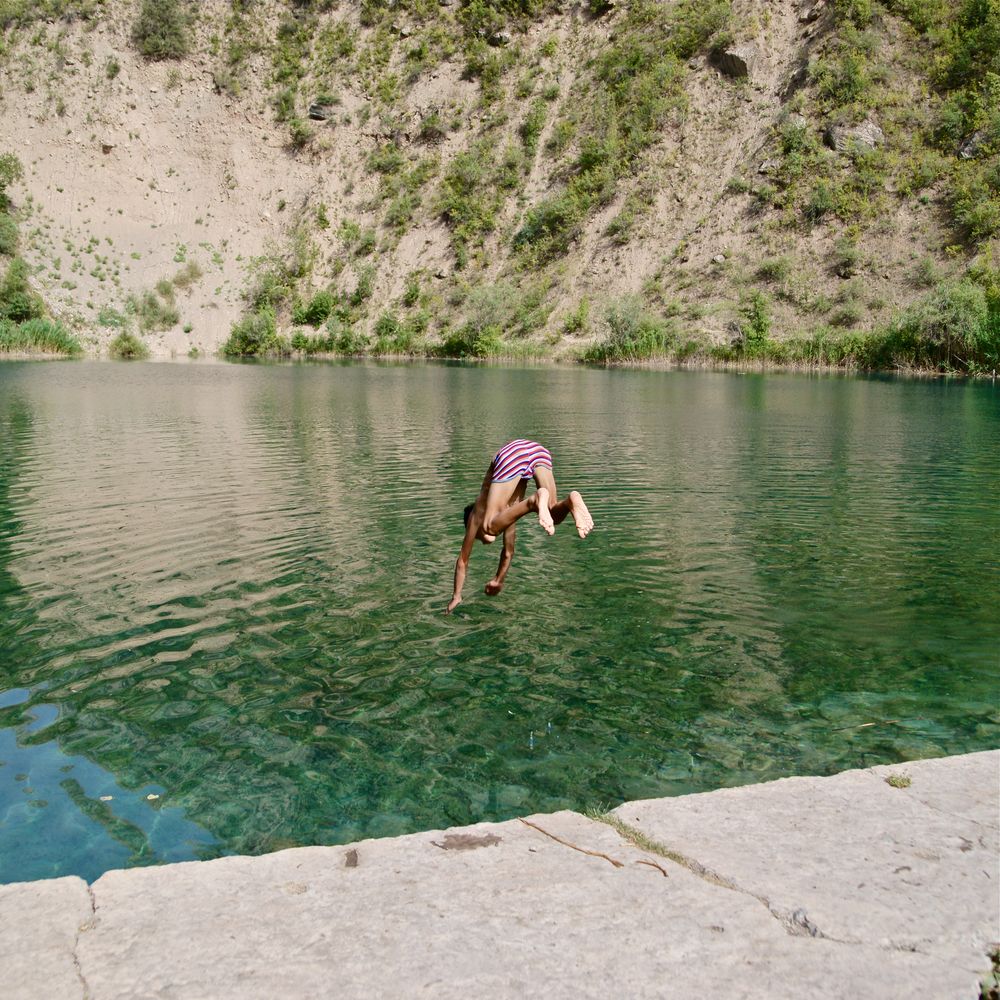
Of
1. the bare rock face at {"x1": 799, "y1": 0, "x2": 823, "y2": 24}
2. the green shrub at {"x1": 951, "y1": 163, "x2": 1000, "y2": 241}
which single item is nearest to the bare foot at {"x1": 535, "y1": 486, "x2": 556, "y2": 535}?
the green shrub at {"x1": 951, "y1": 163, "x2": 1000, "y2": 241}

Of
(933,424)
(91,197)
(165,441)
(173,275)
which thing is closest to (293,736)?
(165,441)

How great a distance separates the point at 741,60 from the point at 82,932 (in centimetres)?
7919

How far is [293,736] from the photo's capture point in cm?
701

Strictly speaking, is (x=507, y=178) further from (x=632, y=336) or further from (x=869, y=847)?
(x=869, y=847)

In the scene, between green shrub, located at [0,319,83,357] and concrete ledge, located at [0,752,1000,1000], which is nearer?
concrete ledge, located at [0,752,1000,1000]

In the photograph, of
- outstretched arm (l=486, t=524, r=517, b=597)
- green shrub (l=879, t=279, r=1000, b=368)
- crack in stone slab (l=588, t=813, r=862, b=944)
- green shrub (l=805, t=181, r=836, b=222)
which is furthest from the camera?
green shrub (l=805, t=181, r=836, b=222)

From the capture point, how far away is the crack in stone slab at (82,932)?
351 cm

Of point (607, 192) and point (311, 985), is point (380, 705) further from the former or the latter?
point (607, 192)

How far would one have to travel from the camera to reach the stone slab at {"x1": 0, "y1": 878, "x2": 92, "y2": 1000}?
3.51m

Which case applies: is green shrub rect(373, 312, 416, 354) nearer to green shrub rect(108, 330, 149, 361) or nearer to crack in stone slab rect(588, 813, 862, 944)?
green shrub rect(108, 330, 149, 361)

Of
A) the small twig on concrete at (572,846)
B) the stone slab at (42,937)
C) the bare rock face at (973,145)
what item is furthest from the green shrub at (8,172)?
the small twig on concrete at (572,846)

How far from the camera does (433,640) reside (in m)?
9.07

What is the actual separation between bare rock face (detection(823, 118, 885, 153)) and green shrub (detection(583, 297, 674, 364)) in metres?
19.0

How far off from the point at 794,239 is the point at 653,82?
1962cm
